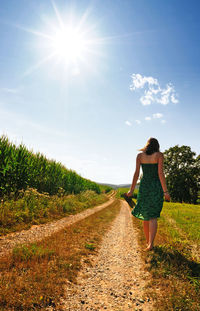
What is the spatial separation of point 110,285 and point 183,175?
1300 inches

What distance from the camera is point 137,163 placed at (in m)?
4.33

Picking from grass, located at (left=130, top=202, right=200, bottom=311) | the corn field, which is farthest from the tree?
grass, located at (left=130, top=202, right=200, bottom=311)

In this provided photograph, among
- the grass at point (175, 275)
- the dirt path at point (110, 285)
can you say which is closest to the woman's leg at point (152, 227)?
the grass at point (175, 275)

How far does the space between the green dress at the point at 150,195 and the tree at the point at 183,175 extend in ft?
101

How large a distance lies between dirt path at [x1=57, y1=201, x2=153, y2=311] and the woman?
2.67 ft

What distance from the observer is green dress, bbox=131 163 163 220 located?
393 centimetres

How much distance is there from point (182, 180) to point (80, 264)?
32103 mm

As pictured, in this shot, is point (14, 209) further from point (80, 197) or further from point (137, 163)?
point (80, 197)

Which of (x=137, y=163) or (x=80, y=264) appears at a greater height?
(x=137, y=163)

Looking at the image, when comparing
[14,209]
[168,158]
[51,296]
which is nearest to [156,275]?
[51,296]

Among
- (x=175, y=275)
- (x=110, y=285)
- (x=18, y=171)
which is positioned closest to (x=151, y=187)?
(x=175, y=275)

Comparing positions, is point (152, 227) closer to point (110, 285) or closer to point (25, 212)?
point (110, 285)

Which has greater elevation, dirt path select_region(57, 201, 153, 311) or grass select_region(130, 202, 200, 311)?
grass select_region(130, 202, 200, 311)

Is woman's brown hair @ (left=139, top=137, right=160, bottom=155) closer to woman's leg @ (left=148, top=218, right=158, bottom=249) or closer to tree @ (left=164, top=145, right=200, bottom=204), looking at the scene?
woman's leg @ (left=148, top=218, right=158, bottom=249)
